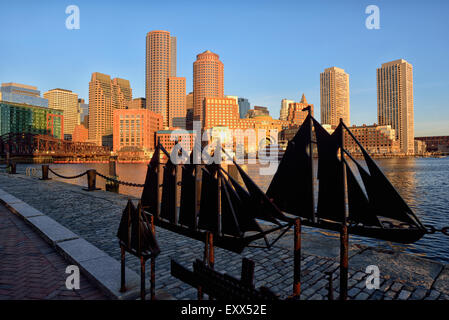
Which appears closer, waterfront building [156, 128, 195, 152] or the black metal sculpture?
the black metal sculpture

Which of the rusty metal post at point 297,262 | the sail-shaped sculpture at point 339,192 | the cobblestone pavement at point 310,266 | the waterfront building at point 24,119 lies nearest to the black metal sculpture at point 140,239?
the cobblestone pavement at point 310,266

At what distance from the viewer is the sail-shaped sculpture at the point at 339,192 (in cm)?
537

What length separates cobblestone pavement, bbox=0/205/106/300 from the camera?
4.54 m

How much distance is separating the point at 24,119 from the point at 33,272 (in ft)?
751

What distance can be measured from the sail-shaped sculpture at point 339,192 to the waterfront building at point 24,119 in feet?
710

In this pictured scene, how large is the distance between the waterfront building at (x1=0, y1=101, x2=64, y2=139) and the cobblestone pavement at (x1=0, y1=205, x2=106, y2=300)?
8316 inches

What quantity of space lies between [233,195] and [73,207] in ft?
36.3

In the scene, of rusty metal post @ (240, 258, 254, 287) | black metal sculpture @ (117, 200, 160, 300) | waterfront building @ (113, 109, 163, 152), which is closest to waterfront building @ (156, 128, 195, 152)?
waterfront building @ (113, 109, 163, 152)

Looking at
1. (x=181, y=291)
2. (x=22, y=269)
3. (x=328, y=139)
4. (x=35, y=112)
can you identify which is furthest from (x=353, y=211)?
(x=35, y=112)

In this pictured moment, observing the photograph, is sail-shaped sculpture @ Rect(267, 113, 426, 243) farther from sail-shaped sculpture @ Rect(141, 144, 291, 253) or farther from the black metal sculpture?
the black metal sculpture

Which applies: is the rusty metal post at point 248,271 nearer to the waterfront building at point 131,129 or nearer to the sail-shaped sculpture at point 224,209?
the sail-shaped sculpture at point 224,209

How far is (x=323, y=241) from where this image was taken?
7.53 m

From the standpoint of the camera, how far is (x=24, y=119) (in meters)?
184

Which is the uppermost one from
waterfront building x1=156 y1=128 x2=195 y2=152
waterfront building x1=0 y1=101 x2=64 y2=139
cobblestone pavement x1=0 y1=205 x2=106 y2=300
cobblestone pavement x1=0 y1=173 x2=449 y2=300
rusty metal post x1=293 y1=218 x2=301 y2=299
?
waterfront building x1=0 y1=101 x2=64 y2=139
